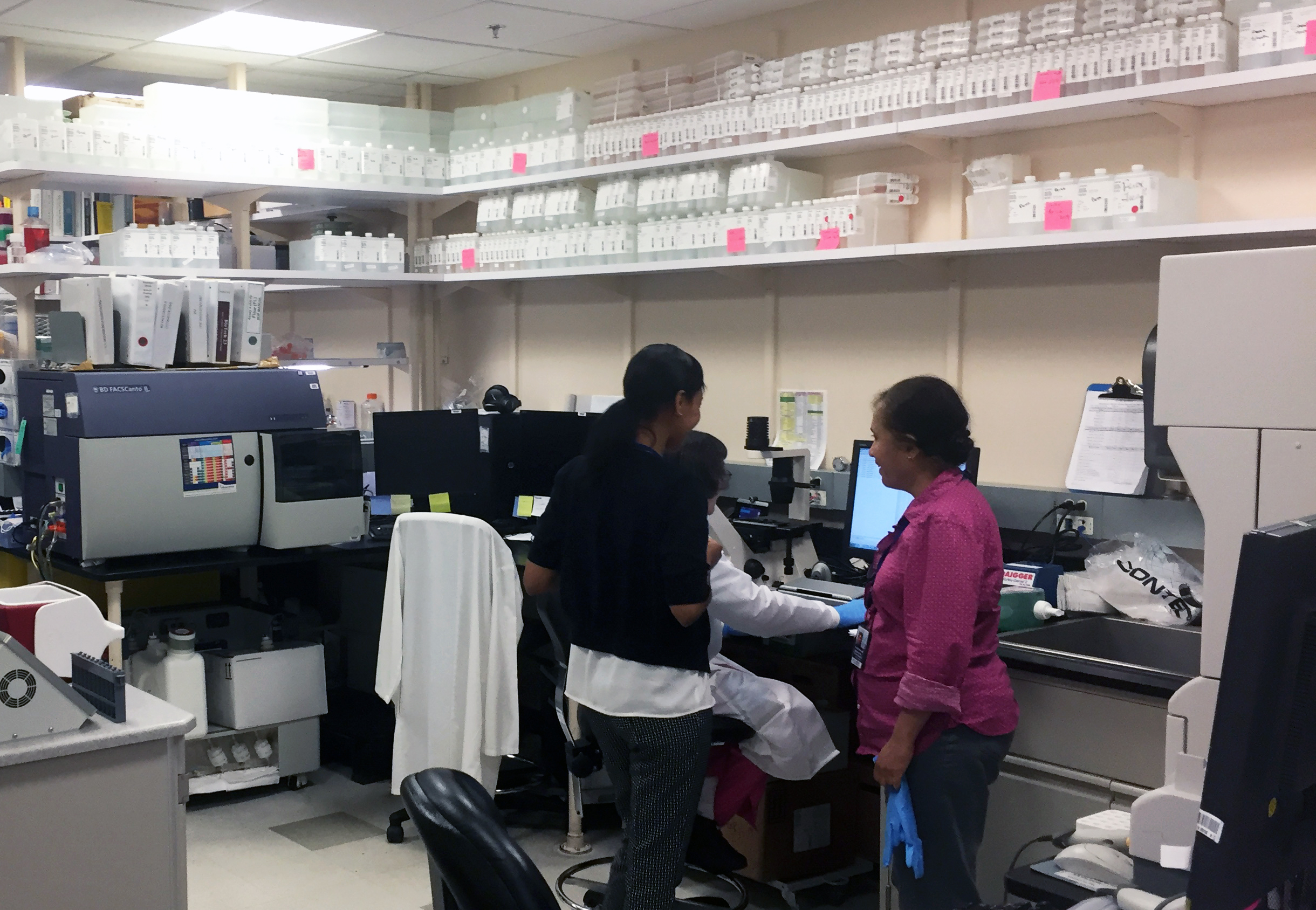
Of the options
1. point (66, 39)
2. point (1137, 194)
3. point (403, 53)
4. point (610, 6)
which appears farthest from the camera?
point (403, 53)

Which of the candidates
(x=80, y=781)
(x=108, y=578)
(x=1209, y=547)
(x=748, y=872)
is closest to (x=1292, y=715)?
(x=1209, y=547)

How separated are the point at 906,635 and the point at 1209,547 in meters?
0.87

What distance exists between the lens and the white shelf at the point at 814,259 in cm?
304

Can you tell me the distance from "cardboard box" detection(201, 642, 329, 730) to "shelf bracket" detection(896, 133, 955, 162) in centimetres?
254

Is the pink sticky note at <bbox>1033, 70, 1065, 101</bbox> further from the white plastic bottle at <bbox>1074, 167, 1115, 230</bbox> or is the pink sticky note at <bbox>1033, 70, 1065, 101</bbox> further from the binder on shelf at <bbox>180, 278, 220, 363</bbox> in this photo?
the binder on shelf at <bbox>180, 278, 220, 363</bbox>

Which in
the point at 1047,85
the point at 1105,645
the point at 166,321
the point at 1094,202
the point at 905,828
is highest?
the point at 1047,85

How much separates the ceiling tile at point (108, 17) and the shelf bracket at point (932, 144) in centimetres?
259

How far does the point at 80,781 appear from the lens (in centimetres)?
221

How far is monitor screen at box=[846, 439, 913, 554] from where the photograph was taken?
3570 mm

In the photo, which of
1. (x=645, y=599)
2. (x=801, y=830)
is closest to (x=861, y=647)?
(x=645, y=599)

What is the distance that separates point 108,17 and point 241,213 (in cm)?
86

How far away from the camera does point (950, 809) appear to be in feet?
7.75

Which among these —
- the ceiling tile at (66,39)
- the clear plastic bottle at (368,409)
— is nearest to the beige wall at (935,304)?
the clear plastic bottle at (368,409)

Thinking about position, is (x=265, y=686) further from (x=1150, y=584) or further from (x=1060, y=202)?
(x=1060, y=202)
